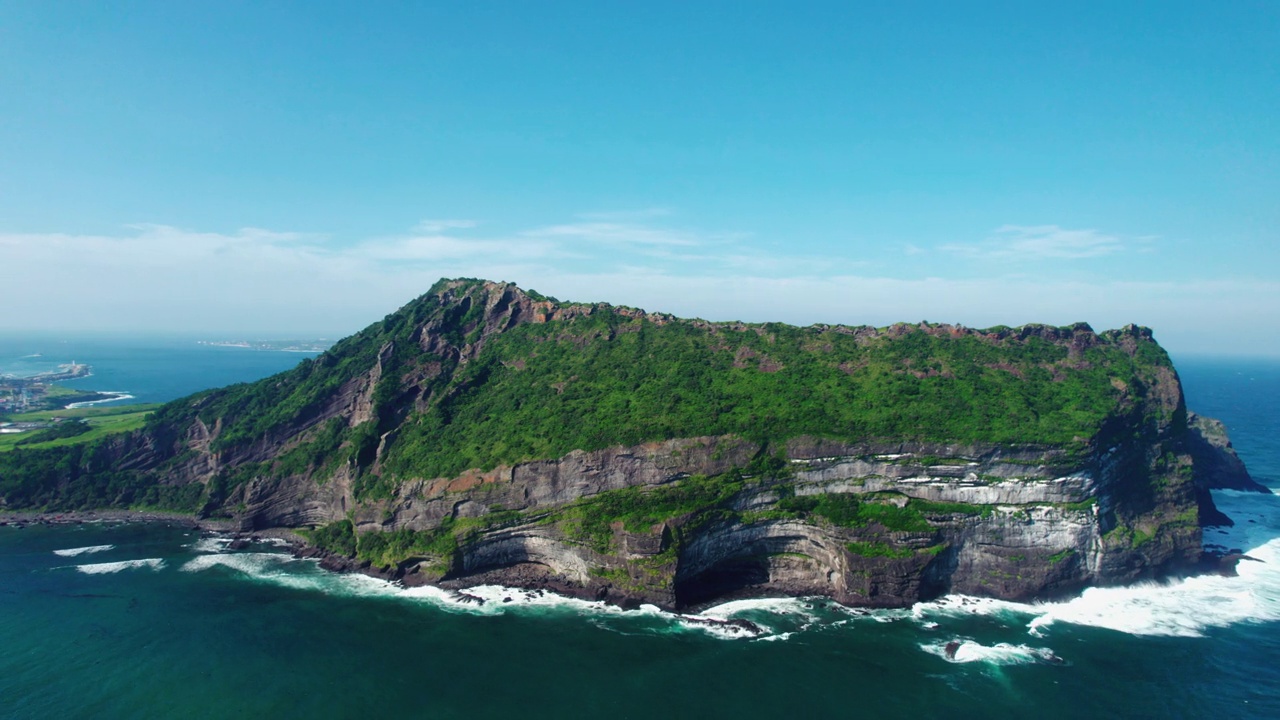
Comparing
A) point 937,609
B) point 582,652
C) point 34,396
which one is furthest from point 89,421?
point 937,609

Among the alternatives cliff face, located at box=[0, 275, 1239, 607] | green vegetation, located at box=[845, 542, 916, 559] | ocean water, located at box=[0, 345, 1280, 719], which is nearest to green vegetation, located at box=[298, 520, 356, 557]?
cliff face, located at box=[0, 275, 1239, 607]

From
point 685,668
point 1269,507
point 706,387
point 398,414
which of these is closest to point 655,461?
point 706,387

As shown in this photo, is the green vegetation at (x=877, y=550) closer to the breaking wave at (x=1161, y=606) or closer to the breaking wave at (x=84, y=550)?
the breaking wave at (x=1161, y=606)

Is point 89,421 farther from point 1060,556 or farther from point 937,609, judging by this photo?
point 1060,556

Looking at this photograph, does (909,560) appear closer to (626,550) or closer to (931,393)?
(931,393)

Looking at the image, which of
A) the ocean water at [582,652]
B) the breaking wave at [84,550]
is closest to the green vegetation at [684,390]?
the ocean water at [582,652]

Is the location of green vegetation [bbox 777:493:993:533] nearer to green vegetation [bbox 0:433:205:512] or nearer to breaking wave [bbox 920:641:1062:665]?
breaking wave [bbox 920:641:1062:665]
